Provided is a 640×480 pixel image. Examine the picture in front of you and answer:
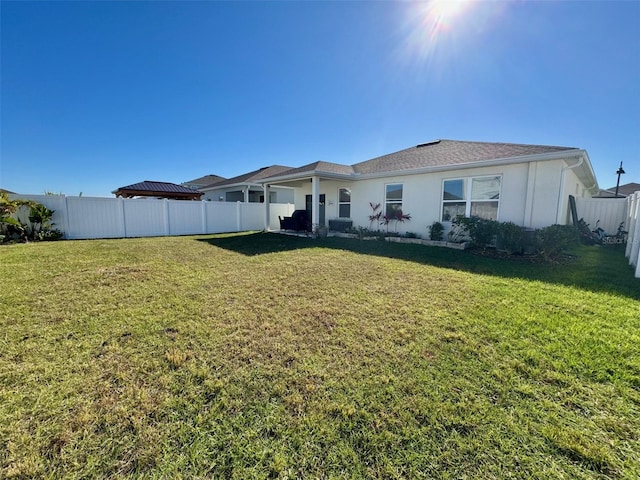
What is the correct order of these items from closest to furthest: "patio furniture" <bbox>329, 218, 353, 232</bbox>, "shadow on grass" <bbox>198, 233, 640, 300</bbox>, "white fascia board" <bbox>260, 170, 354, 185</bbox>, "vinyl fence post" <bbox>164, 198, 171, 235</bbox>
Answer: "shadow on grass" <bbox>198, 233, 640, 300</bbox> → "white fascia board" <bbox>260, 170, 354, 185</bbox> → "vinyl fence post" <bbox>164, 198, 171, 235</bbox> → "patio furniture" <bbox>329, 218, 353, 232</bbox>

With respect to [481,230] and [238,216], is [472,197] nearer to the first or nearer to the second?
[481,230]

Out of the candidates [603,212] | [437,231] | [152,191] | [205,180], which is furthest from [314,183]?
[205,180]

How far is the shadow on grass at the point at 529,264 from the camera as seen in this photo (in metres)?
5.10

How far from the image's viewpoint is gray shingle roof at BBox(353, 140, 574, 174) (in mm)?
8477

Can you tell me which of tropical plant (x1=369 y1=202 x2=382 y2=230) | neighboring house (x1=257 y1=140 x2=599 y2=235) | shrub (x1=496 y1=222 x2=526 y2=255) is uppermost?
neighboring house (x1=257 y1=140 x2=599 y2=235)

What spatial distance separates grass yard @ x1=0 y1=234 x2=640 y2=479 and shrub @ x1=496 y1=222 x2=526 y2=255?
2.77 metres

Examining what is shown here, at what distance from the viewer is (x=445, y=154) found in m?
10.8

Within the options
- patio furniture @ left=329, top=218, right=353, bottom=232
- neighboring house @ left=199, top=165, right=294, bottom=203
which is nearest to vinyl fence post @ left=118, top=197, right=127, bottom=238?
neighboring house @ left=199, top=165, right=294, bottom=203

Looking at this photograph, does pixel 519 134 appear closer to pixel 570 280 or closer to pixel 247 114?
pixel 570 280

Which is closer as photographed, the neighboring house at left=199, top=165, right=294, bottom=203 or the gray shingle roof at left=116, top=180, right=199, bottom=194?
the gray shingle roof at left=116, top=180, right=199, bottom=194

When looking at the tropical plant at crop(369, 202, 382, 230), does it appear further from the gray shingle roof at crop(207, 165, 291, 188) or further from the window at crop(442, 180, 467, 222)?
the gray shingle roof at crop(207, 165, 291, 188)

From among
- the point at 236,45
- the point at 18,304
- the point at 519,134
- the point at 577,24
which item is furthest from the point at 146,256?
the point at 519,134

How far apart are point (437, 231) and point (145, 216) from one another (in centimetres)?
1335

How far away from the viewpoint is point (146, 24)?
27.8 feet
